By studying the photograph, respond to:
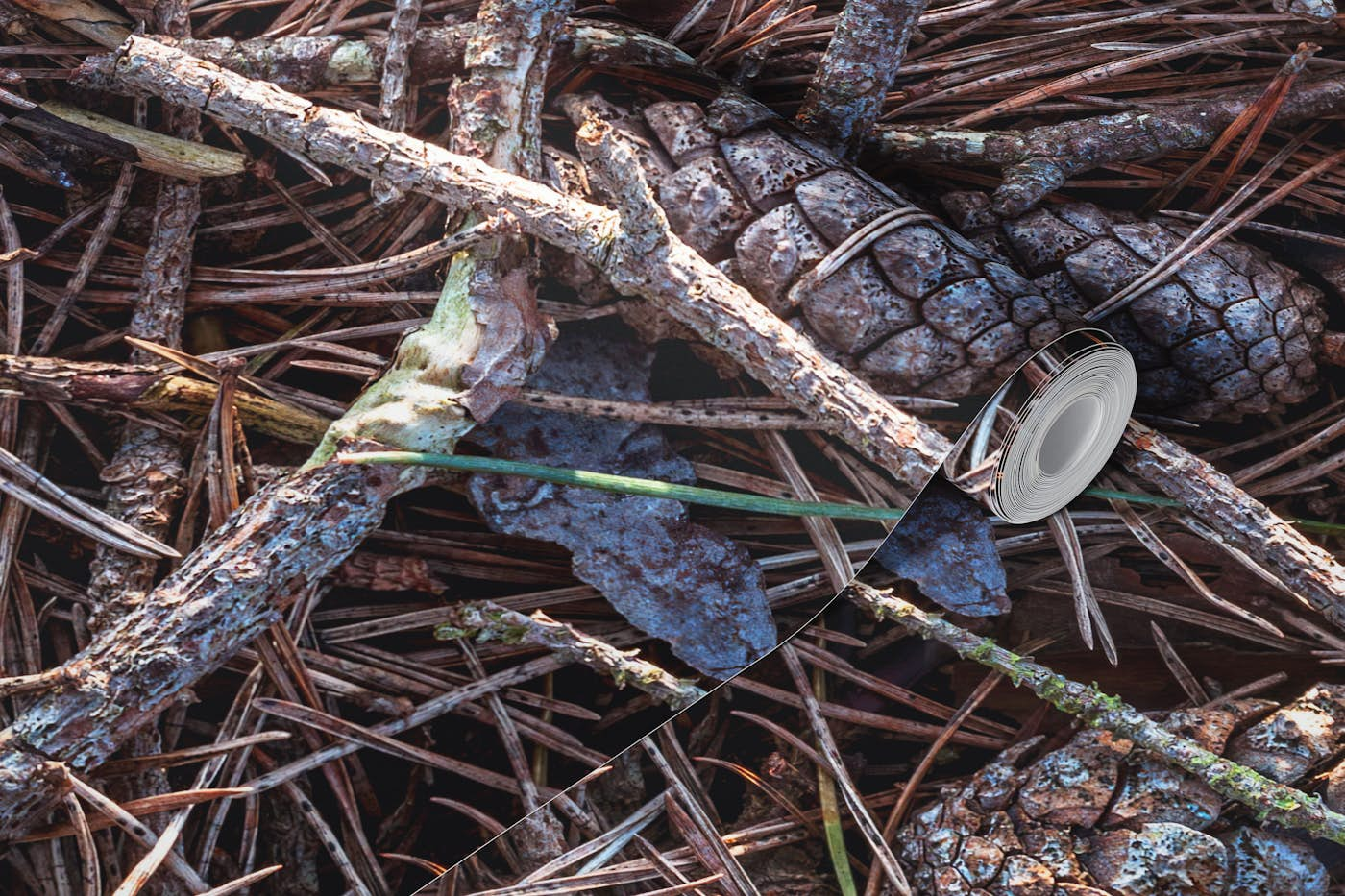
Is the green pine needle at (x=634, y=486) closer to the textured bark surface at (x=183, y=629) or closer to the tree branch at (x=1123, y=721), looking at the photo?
the textured bark surface at (x=183, y=629)

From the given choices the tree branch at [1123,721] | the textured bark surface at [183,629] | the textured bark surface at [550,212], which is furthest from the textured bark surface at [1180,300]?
the textured bark surface at [183,629]

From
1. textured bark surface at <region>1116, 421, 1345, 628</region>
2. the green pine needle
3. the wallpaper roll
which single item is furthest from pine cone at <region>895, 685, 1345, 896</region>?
the green pine needle

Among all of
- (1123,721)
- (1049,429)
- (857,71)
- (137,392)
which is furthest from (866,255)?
(1123,721)

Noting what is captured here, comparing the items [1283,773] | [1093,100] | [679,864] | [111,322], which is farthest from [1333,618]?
[111,322]

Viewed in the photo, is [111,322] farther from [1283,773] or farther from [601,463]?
[1283,773]

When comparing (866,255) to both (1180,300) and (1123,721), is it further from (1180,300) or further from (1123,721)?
(1123,721)

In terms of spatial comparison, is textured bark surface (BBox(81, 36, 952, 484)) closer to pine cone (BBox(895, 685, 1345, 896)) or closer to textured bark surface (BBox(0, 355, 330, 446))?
textured bark surface (BBox(0, 355, 330, 446))
